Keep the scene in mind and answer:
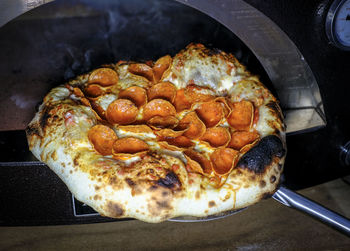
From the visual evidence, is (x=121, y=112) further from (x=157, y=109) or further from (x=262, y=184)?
(x=262, y=184)

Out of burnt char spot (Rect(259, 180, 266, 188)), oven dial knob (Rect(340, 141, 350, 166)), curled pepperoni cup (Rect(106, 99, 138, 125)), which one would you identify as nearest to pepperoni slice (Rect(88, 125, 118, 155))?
curled pepperoni cup (Rect(106, 99, 138, 125))

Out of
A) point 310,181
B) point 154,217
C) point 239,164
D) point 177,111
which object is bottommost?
point 310,181

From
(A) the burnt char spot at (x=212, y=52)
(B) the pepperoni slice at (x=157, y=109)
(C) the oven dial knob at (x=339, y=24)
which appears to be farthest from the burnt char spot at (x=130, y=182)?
(C) the oven dial knob at (x=339, y=24)

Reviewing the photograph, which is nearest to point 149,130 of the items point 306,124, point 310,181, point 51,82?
point 51,82

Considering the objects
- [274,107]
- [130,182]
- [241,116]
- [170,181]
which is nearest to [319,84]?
[274,107]

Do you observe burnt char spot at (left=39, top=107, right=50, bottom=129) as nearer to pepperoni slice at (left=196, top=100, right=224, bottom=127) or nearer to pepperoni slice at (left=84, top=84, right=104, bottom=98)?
pepperoni slice at (left=84, top=84, right=104, bottom=98)

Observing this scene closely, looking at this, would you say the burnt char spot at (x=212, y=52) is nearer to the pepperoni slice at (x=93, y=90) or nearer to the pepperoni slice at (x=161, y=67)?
the pepperoni slice at (x=161, y=67)

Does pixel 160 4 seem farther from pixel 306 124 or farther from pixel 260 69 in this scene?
pixel 306 124
